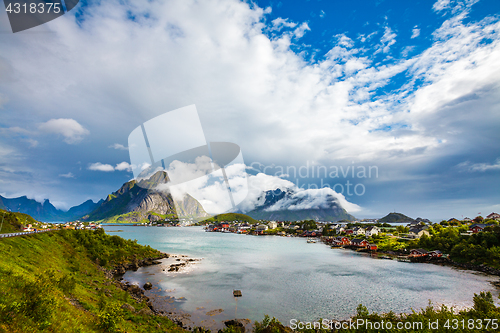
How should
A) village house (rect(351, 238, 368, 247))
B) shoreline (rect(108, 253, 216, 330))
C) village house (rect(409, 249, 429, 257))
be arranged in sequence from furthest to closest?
1. village house (rect(351, 238, 368, 247))
2. village house (rect(409, 249, 429, 257))
3. shoreline (rect(108, 253, 216, 330))

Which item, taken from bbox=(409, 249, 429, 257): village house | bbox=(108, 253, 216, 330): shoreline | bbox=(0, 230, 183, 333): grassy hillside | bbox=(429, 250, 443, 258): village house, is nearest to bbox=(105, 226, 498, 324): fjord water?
bbox=(108, 253, 216, 330): shoreline

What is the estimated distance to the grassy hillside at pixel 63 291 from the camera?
24.2 ft

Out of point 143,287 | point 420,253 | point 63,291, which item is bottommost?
point 143,287

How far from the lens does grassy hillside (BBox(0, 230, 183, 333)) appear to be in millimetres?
7391

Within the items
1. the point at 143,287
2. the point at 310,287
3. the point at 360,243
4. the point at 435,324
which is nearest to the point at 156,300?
the point at 143,287

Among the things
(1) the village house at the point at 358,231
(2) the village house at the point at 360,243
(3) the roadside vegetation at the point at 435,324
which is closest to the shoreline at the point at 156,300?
(3) the roadside vegetation at the point at 435,324

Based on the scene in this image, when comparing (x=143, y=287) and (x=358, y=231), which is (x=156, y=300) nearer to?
(x=143, y=287)

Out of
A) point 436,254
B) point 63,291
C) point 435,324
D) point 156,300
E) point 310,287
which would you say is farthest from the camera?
point 436,254

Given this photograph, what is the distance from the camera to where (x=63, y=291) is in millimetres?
12977

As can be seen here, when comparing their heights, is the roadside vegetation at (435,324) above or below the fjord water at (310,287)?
above

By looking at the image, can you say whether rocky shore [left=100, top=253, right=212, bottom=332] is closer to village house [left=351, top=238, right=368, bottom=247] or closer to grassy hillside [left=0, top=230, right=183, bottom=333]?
grassy hillside [left=0, top=230, right=183, bottom=333]

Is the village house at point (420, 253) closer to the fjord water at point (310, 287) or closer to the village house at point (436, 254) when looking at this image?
the village house at point (436, 254)

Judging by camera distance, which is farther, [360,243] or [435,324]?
[360,243]

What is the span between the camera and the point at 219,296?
888 inches
